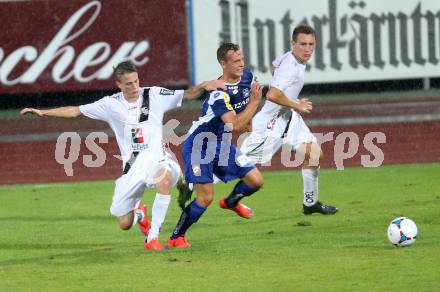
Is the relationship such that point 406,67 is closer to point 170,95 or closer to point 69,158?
point 69,158

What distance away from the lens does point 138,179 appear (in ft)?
32.7

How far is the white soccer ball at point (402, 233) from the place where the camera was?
912 cm

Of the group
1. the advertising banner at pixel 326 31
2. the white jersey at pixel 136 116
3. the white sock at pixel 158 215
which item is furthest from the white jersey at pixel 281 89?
the advertising banner at pixel 326 31

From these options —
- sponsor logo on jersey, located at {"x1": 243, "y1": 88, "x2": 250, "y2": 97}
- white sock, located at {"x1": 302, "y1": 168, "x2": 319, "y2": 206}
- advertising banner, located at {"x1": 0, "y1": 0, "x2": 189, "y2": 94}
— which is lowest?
white sock, located at {"x1": 302, "y1": 168, "x2": 319, "y2": 206}

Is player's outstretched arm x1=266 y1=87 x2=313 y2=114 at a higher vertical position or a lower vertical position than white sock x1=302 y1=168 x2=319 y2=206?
higher

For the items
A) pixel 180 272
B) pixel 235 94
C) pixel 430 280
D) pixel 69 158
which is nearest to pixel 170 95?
pixel 235 94

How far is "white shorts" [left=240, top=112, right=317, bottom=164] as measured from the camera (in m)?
11.8

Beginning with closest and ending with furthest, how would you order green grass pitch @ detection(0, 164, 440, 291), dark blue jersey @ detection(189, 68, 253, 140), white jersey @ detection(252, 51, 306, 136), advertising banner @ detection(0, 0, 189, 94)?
1. green grass pitch @ detection(0, 164, 440, 291)
2. dark blue jersey @ detection(189, 68, 253, 140)
3. white jersey @ detection(252, 51, 306, 136)
4. advertising banner @ detection(0, 0, 189, 94)

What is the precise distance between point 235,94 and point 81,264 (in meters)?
2.16

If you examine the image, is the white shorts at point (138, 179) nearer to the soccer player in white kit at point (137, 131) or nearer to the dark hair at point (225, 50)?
the soccer player in white kit at point (137, 131)

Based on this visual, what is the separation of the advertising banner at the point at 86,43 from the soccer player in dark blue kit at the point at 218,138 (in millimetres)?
10716

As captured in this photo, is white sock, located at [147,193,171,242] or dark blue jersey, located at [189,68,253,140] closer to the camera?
white sock, located at [147,193,171,242]

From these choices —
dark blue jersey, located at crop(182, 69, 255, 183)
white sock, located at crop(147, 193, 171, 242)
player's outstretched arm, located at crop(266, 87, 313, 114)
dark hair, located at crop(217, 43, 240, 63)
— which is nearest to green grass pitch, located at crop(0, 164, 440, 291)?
white sock, located at crop(147, 193, 171, 242)

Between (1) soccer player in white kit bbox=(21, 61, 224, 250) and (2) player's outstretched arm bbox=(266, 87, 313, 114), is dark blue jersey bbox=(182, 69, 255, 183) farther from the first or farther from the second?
(2) player's outstretched arm bbox=(266, 87, 313, 114)
